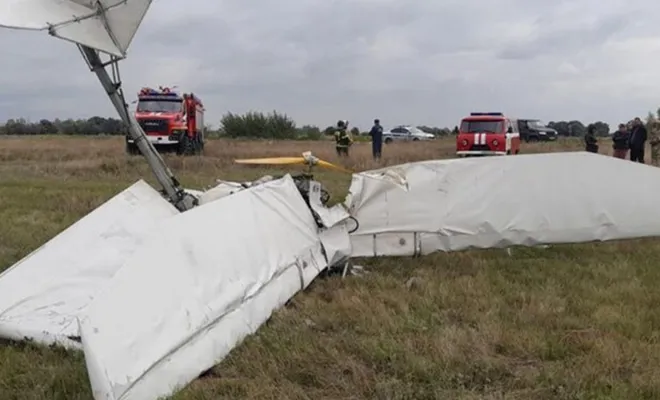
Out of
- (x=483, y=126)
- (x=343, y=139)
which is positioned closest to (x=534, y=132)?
(x=483, y=126)

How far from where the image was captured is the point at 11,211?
30.9 feet

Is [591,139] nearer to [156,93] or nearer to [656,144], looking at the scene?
[656,144]

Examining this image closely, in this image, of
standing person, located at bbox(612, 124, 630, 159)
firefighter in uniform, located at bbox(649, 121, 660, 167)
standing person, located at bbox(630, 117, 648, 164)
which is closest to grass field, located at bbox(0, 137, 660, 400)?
firefighter in uniform, located at bbox(649, 121, 660, 167)

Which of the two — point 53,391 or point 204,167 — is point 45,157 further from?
point 53,391

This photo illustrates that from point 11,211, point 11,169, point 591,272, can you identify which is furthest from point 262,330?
point 11,169

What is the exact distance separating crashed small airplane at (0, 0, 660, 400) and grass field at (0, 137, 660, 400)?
0.67ft

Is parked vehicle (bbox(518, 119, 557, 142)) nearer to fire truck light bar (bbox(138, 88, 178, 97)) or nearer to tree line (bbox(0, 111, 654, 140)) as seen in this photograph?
tree line (bbox(0, 111, 654, 140))

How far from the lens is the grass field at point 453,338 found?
3436 mm

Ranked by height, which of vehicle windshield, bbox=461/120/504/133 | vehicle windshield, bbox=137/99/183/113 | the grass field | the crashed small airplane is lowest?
the grass field

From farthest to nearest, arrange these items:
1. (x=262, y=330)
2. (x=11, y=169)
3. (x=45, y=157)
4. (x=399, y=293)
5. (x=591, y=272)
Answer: (x=45, y=157), (x=11, y=169), (x=591, y=272), (x=399, y=293), (x=262, y=330)

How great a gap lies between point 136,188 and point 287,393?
2.54m

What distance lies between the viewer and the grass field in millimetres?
3436

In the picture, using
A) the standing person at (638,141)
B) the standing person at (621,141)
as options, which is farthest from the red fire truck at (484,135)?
the standing person at (638,141)

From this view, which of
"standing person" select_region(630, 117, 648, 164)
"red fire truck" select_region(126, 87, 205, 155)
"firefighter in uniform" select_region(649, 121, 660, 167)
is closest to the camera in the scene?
"firefighter in uniform" select_region(649, 121, 660, 167)
